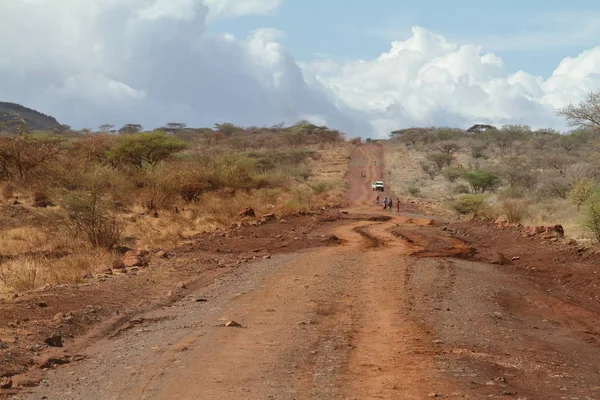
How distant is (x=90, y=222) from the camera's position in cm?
1683

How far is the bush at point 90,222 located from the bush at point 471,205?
1870cm

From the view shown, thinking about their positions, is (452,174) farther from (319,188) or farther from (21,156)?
(21,156)

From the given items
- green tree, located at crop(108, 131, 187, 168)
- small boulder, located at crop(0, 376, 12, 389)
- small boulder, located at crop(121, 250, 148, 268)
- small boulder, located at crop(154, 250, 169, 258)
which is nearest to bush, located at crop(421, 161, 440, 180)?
green tree, located at crop(108, 131, 187, 168)

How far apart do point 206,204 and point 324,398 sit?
24406 mm

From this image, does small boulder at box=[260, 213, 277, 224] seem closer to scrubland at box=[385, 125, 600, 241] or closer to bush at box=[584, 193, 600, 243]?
scrubland at box=[385, 125, 600, 241]

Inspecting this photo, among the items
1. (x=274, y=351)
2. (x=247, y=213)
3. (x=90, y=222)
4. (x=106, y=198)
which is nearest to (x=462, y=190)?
(x=247, y=213)

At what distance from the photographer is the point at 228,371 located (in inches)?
249

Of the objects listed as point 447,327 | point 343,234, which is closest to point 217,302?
point 447,327

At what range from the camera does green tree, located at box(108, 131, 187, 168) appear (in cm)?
3722

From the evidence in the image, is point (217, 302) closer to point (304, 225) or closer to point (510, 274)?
point (510, 274)

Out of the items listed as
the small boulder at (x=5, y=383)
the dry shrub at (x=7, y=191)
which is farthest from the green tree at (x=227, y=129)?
the small boulder at (x=5, y=383)

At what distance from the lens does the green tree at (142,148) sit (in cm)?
3722

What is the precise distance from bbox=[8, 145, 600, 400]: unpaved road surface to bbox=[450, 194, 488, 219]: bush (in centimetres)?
1661

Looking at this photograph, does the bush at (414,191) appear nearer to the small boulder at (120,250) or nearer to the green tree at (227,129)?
the small boulder at (120,250)
